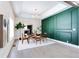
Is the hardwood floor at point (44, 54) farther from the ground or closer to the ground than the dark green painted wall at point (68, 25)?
closer to the ground

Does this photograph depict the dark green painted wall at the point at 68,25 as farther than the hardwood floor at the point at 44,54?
Yes

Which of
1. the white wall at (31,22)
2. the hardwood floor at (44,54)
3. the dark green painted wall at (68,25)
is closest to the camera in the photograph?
→ the hardwood floor at (44,54)

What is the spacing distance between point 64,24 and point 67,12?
918 millimetres

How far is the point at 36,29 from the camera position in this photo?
11711 millimetres

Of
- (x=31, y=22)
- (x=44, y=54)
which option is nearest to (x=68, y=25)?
(x=44, y=54)

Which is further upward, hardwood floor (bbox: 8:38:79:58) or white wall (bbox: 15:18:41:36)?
white wall (bbox: 15:18:41:36)

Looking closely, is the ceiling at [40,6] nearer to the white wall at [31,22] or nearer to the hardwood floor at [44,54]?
the hardwood floor at [44,54]

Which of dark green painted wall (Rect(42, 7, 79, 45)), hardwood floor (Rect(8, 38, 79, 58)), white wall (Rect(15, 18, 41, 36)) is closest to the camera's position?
hardwood floor (Rect(8, 38, 79, 58))

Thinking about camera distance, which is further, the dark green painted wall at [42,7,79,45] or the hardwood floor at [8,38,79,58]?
the dark green painted wall at [42,7,79,45]

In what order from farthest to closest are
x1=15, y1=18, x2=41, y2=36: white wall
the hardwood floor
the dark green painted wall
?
x1=15, y1=18, x2=41, y2=36: white wall
the dark green painted wall
the hardwood floor

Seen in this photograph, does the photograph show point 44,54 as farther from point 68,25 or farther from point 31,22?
point 31,22

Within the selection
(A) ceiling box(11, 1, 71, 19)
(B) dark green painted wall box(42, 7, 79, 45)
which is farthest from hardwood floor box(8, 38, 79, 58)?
(A) ceiling box(11, 1, 71, 19)

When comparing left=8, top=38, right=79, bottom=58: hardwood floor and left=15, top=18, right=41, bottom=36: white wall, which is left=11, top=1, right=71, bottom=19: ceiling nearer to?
left=8, top=38, right=79, bottom=58: hardwood floor

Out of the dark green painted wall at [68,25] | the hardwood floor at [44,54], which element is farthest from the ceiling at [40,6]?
the hardwood floor at [44,54]
